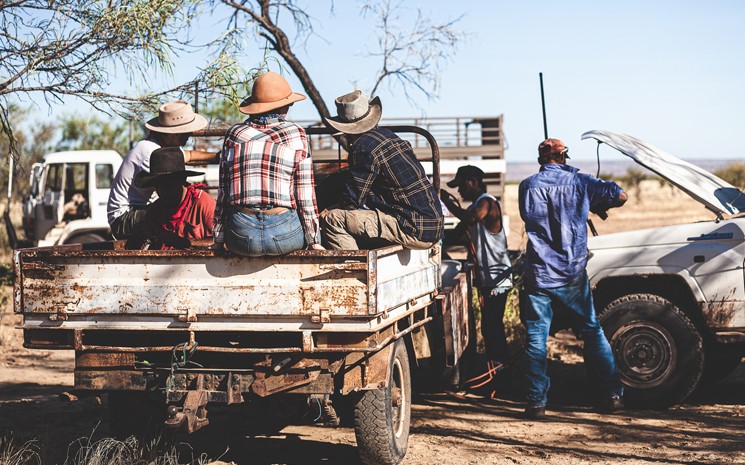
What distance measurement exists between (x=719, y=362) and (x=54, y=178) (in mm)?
13124

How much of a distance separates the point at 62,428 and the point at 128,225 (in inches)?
67.4

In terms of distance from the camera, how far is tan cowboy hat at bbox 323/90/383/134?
5.94m

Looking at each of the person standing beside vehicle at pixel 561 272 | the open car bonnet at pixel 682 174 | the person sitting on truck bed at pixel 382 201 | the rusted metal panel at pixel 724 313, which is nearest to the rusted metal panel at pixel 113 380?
the person sitting on truck bed at pixel 382 201

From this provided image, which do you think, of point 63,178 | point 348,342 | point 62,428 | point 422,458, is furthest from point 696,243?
point 63,178

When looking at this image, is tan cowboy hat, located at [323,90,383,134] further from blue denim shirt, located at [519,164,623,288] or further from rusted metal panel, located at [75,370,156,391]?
rusted metal panel, located at [75,370,156,391]

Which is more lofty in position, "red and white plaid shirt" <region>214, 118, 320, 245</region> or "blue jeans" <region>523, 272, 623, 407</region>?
"red and white plaid shirt" <region>214, 118, 320, 245</region>

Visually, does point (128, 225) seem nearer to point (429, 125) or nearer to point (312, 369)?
point (312, 369)

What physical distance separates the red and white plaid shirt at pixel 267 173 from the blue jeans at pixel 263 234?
93mm

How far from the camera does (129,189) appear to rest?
6.37m

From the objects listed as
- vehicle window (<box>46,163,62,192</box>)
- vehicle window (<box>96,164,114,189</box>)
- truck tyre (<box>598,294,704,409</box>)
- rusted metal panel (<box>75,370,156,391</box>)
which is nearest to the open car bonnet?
truck tyre (<box>598,294,704,409</box>)

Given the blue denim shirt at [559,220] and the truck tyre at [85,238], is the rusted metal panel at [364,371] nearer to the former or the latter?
the blue denim shirt at [559,220]

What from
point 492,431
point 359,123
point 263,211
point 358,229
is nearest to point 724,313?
point 492,431

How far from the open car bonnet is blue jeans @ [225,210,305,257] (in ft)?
9.56

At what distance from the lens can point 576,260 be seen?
→ 690 centimetres
